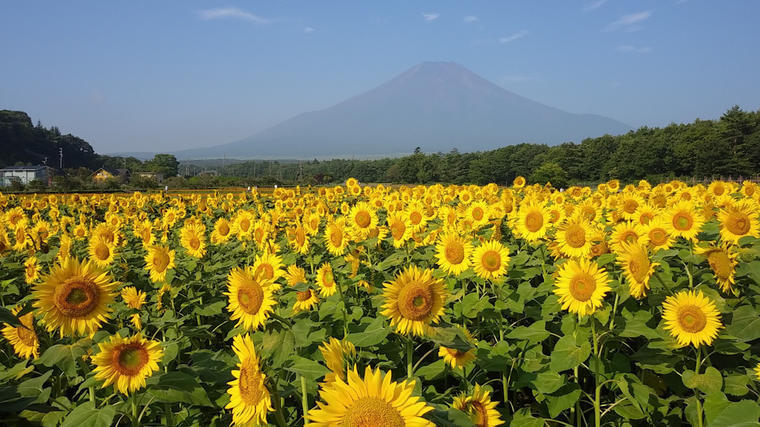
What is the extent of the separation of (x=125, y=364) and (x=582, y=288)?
8.40 ft

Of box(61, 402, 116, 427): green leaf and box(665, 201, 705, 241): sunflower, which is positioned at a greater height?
box(665, 201, 705, 241): sunflower

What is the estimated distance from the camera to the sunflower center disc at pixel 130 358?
6.22 feet

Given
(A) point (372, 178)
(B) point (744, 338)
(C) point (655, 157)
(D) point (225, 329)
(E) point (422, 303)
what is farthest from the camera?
(A) point (372, 178)

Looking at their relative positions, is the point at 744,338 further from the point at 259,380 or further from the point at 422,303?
the point at 259,380

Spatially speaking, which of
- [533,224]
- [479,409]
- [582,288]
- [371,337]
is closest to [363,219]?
[533,224]

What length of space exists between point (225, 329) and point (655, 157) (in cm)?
7313

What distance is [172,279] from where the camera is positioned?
15.0 feet

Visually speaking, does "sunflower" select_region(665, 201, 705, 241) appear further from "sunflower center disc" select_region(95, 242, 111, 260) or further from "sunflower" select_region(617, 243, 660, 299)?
"sunflower center disc" select_region(95, 242, 111, 260)

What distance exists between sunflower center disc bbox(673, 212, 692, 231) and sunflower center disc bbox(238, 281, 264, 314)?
138 inches

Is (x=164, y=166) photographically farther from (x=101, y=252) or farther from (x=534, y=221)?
(x=534, y=221)

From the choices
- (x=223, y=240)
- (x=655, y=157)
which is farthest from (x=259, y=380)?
(x=655, y=157)

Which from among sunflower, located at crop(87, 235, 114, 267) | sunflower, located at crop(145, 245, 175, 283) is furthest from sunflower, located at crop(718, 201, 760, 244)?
sunflower, located at crop(87, 235, 114, 267)

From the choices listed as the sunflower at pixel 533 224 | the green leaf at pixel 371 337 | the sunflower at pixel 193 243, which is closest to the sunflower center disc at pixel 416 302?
the green leaf at pixel 371 337

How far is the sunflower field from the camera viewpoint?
169cm
